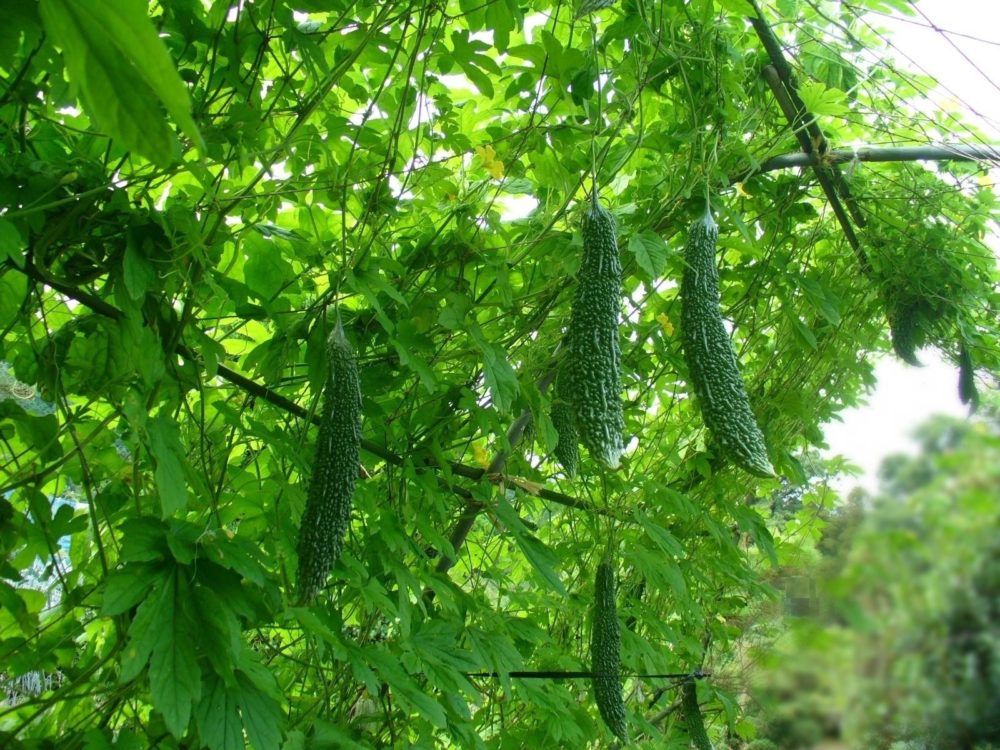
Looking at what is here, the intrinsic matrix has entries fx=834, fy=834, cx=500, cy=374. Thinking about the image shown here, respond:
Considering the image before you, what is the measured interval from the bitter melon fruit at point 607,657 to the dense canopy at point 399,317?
0.47 ft

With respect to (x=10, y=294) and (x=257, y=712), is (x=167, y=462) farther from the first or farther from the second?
(x=10, y=294)

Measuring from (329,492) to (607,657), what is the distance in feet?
4.41

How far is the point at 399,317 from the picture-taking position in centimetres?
227

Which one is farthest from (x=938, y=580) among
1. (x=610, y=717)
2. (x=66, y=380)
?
(x=610, y=717)

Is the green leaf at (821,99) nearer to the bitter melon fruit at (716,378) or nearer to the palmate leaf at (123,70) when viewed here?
A: the bitter melon fruit at (716,378)

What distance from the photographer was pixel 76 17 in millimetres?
517

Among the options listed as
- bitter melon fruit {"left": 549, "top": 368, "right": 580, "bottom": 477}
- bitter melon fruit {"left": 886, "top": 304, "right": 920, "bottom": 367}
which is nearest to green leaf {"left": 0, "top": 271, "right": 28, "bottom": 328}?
bitter melon fruit {"left": 549, "top": 368, "right": 580, "bottom": 477}

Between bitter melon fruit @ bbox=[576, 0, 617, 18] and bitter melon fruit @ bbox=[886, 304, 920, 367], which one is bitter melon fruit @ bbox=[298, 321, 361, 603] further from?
bitter melon fruit @ bbox=[886, 304, 920, 367]

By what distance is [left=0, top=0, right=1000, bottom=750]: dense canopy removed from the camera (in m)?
1.62

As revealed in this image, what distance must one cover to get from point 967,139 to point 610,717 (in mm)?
2328

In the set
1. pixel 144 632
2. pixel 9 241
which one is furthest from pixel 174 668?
pixel 9 241

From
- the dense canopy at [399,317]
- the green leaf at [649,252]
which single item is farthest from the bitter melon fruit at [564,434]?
the green leaf at [649,252]

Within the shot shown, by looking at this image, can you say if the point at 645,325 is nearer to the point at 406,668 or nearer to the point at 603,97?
the point at 603,97

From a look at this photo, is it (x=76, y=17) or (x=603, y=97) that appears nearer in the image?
(x=76, y=17)
